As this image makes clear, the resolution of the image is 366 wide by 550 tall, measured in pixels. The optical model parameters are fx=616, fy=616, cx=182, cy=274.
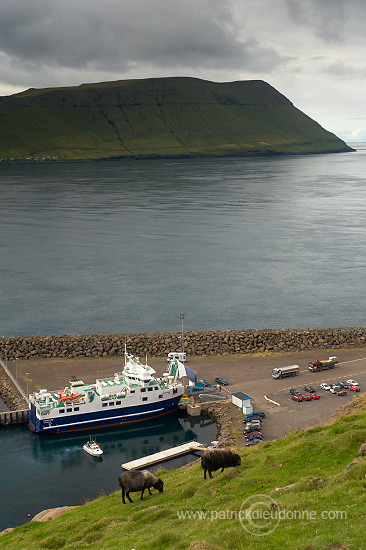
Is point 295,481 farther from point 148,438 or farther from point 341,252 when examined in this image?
point 341,252

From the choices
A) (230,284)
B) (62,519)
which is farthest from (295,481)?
(230,284)

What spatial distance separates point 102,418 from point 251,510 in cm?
3822

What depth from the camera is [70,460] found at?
54.2m

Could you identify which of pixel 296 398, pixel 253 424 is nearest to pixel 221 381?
pixel 296 398

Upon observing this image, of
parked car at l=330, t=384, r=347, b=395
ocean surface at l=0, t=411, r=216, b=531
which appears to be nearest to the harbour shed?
ocean surface at l=0, t=411, r=216, b=531

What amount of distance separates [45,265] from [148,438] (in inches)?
2961

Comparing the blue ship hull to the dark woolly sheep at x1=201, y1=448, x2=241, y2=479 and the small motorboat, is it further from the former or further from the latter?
the dark woolly sheep at x1=201, y1=448, x2=241, y2=479

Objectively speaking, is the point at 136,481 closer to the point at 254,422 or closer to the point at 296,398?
the point at 254,422

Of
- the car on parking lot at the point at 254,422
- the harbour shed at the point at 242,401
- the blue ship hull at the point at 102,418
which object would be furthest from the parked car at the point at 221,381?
the car on parking lot at the point at 254,422

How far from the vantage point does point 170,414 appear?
207 ft

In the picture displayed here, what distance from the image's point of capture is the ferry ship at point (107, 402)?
58.0m

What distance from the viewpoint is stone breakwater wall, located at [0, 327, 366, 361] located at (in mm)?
73688

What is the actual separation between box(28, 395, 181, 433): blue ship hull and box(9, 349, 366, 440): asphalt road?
5.47 m

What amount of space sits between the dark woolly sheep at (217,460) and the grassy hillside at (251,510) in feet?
1.75
